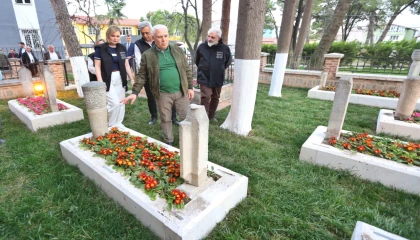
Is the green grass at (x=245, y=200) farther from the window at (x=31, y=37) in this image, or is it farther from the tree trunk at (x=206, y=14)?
the window at (x=31, y=37)

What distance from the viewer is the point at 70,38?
22.8 ft

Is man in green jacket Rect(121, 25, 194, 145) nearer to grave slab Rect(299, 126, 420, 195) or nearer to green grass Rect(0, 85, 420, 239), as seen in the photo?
green grass Rect(0, 85, 420, 239)

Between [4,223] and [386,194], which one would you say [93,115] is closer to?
[4,223]

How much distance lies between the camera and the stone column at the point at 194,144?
6.66ft

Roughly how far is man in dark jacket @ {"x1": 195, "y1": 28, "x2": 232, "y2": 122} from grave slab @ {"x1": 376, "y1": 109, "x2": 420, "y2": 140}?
3.29m

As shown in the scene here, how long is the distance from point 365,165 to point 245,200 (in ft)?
5.65

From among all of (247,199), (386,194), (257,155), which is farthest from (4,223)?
(386,194)

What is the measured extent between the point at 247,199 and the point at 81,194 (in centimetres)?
196

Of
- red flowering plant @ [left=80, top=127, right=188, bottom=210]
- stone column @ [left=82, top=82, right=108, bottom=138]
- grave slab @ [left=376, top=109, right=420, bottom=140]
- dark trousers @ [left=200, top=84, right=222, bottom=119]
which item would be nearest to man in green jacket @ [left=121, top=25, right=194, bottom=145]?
stone column @ [left=82, top=82, right=108, bottom=138]

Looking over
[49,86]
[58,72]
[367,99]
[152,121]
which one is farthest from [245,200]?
[58,72]

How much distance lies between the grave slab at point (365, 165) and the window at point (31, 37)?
21.8 m

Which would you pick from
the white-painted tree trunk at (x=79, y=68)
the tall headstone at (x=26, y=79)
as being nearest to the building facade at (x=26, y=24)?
the white-painted tree trunk at (x=79, y=68)

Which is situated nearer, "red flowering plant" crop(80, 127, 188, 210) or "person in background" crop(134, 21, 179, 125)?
"red flowering plant" crop(80, 127, 188, 210)

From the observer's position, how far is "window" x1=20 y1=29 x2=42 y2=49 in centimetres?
1741
